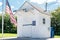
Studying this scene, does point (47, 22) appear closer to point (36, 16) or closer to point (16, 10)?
point (36, 16)

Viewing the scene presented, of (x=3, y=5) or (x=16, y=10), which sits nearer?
(x=3, y=5)

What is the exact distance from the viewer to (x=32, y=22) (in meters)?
25.0

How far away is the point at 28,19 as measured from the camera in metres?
25.2

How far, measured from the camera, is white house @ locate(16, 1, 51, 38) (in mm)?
24828

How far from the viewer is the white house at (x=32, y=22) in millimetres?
24828

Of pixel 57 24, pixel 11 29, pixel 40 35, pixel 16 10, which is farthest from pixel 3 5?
pixel 57 24

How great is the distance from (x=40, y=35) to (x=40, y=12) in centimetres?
284

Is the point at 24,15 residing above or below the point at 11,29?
above

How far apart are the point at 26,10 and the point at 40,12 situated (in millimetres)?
1843

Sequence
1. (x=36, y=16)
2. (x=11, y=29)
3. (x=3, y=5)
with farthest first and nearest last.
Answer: (x=11, y=29) < (x=36, y=16) < (x=3, y=5)

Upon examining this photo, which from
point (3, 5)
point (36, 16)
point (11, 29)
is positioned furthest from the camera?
point (11, 29)

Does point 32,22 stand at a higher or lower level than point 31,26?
higher

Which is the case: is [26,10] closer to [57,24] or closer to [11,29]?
[11,29]

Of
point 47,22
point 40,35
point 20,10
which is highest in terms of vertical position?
point 20,10
